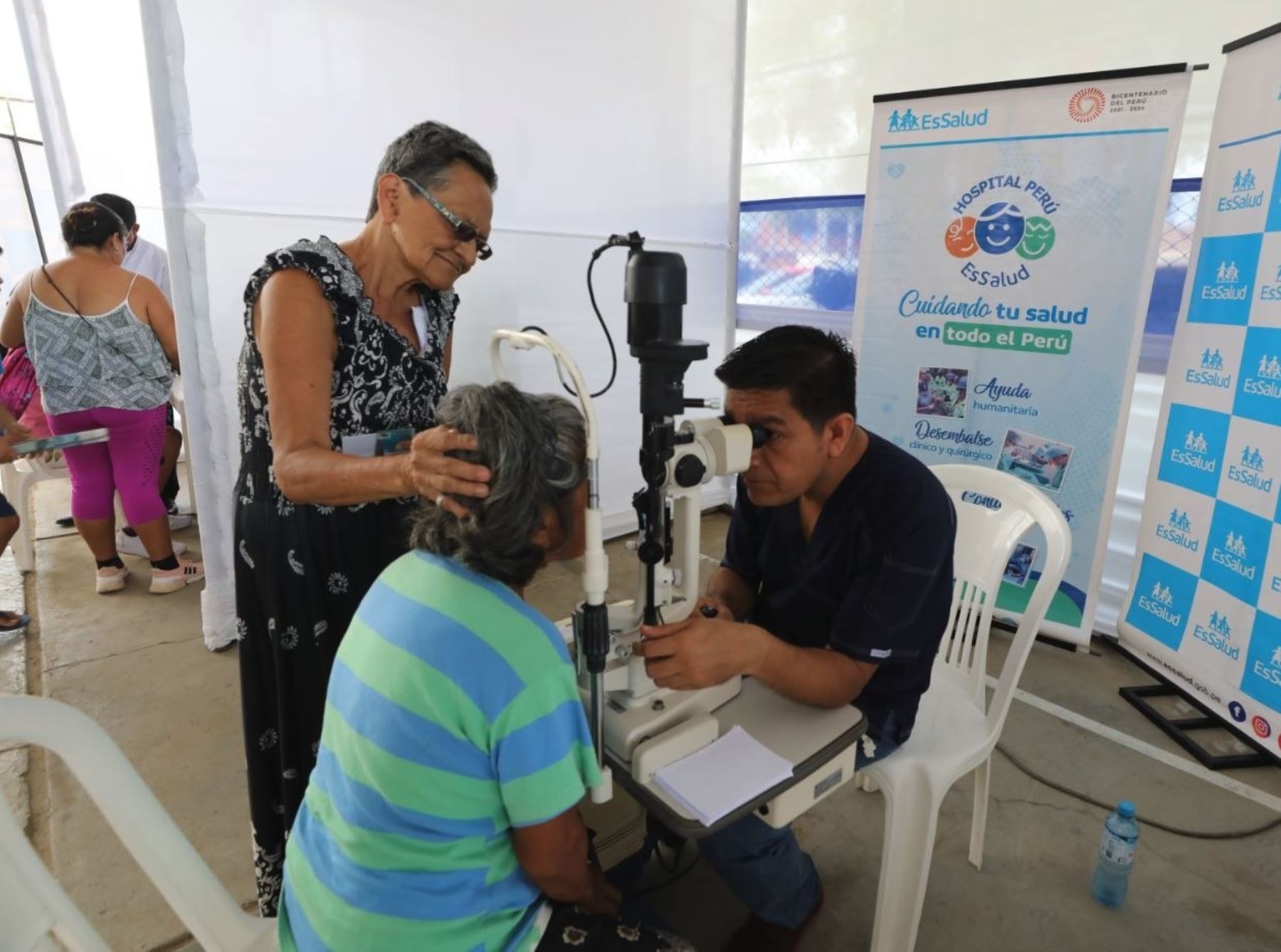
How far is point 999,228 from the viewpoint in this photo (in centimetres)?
284

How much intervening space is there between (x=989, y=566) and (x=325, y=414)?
4.93 feet

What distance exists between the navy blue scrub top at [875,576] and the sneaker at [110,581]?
3.27 metres

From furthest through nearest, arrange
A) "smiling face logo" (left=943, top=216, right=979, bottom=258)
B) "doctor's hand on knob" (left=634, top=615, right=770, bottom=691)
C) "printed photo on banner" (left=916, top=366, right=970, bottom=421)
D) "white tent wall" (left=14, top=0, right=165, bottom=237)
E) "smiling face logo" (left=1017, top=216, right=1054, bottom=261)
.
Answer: "white tent wall" (left=14, top=0, right=165, bottom=237)
"printed photo on banner" (left=916, top=366, right=970, bottom=421)
"smiling face logo" (left=943, top=216, right=979, bottom=258)
"smiling face logo" (left=1017, top=216, right=1054, bottom=261)
"doctor's hand on knob" (left=634, top=615, right=770, bottom=691)

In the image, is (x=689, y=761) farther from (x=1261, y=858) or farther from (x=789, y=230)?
(x=789, y=230)

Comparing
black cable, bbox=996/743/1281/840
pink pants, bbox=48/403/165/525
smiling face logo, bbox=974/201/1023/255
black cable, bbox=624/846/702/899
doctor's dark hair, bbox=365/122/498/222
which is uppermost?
smiling face logo, bbox=974/201/1023/255

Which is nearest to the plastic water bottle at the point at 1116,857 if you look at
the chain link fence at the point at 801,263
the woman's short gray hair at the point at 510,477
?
the woman's short gray hair at the point at 510,477

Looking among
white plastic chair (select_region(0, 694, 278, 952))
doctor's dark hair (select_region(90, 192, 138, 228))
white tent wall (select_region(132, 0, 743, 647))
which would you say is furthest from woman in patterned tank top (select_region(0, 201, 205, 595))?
white plastic chair (select_region(0, 694, 278, 952))

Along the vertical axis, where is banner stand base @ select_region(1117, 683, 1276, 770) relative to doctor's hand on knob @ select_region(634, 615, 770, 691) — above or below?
below

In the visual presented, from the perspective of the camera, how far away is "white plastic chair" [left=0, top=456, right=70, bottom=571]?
3.66m

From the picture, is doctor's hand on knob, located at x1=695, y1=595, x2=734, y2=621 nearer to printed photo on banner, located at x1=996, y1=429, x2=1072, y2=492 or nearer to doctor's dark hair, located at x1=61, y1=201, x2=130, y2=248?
printed photo on banner, located at x1=996, y1=429, x2=1072, y2=492

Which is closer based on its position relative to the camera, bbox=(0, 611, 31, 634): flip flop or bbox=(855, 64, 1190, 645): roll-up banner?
bbox=(855, 64, 1190, 645): roll-up banner

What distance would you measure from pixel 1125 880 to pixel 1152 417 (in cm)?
179

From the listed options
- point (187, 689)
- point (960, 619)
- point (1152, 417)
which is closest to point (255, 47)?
point (187, 689)

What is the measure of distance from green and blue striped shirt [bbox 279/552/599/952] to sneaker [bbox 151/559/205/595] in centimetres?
296
